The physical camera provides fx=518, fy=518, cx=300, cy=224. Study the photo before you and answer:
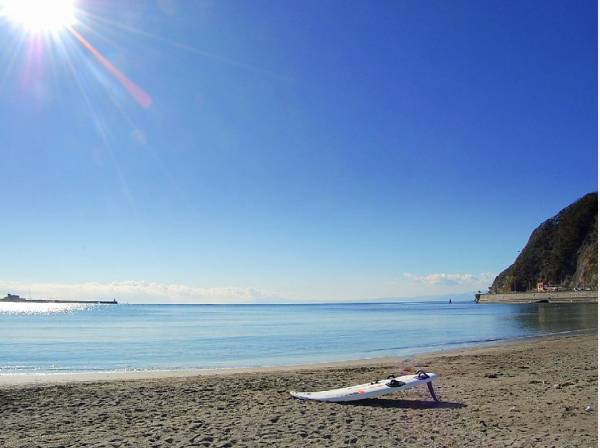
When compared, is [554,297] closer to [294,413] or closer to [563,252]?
[563,252]

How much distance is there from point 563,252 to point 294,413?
17080cm

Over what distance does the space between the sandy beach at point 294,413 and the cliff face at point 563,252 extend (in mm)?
129316

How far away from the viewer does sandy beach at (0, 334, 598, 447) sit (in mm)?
8836

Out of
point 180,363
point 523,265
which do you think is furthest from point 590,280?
point 180,363

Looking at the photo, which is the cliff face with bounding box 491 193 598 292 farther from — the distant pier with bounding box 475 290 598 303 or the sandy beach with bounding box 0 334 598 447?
the sandy beach with bounding box 0 334 598 447

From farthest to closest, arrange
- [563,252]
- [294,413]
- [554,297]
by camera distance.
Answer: [563,252]
[554,297]
[294,413]

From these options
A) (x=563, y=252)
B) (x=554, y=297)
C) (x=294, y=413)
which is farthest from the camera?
(x=563, y=252)

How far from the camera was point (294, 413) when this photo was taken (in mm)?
10953

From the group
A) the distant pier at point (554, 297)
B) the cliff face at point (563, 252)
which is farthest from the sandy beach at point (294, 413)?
the cliff face at point (563, 252)

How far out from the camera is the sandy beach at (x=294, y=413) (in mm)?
8836

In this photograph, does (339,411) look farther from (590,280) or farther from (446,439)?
(590,280)

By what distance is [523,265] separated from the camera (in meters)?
187

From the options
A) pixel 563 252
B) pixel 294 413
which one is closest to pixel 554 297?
pixel 563 252

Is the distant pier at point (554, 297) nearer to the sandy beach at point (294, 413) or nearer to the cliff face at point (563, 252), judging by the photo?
the cliff face at point (563, 252)
